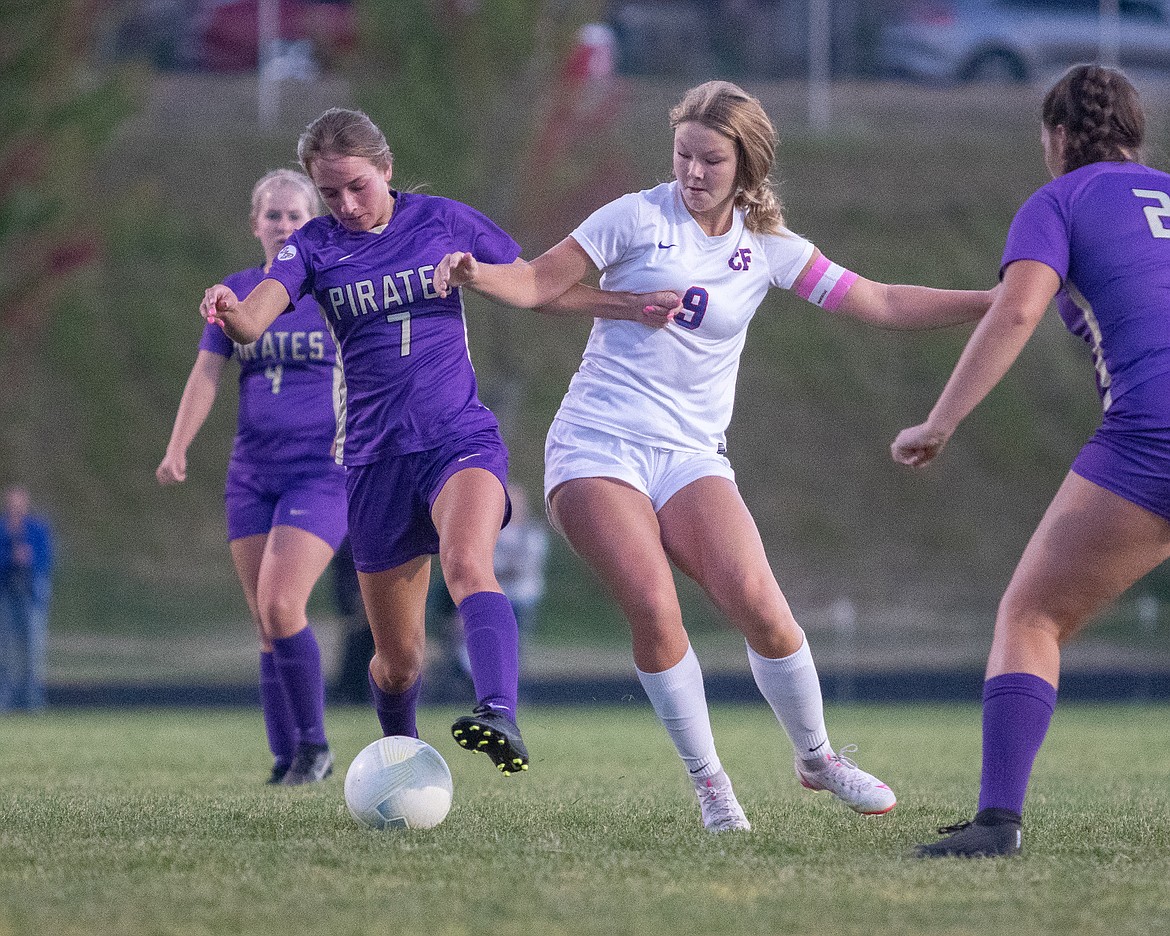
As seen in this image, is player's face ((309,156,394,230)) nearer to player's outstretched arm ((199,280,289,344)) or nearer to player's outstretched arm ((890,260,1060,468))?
player's outstretched arm ((199,280,289,344))

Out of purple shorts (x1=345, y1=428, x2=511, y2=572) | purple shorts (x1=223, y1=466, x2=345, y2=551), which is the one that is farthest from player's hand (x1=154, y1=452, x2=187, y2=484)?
purple shorts (x1=345, y1=428, x2=511, y2=572)

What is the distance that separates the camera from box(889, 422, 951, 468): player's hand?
14.5 ft

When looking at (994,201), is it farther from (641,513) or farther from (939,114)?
(641,513)

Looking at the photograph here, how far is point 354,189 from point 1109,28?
87.9 ft

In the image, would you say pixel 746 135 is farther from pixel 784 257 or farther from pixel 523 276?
pixel 523 276

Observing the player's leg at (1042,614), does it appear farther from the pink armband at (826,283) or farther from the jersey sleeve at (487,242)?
the jersey sleeve at (487,242)

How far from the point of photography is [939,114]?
31.2m

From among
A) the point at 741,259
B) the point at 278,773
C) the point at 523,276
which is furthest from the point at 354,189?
the point at 278,773

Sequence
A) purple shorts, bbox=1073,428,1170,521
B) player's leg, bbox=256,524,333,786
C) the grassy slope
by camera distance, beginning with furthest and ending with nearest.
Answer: the grassy slope, player's leg, bbox=256,524,333,786, purple shorts, bbox=1073,428,1170,521

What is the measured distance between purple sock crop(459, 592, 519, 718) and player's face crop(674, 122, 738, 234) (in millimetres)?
1383

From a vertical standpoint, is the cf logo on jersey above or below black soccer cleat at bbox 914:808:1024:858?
above

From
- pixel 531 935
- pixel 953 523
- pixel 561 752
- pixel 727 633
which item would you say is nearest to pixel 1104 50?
pixel 953 523

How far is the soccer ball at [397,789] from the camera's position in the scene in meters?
4.91

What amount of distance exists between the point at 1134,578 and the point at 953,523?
2091 cm
